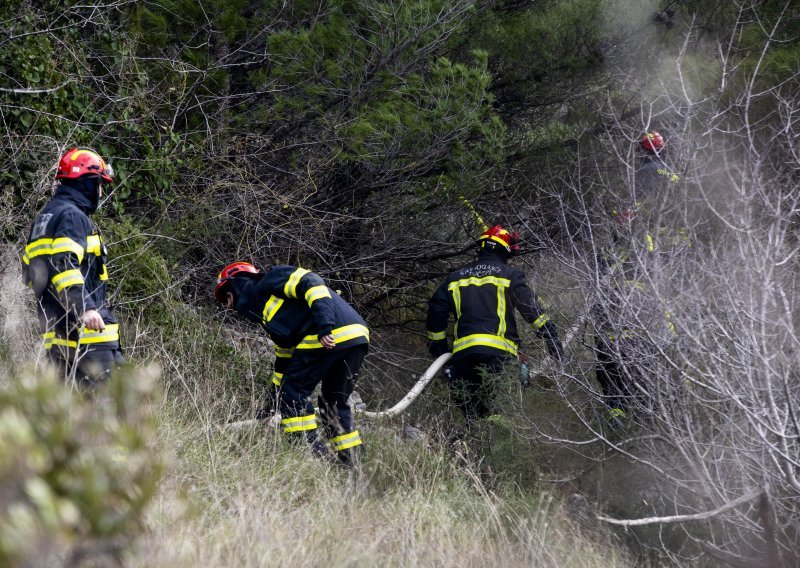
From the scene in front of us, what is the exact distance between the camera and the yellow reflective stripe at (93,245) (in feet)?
16.7

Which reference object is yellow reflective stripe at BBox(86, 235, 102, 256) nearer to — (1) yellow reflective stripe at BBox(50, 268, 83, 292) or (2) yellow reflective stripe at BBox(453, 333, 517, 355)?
(1) yellow reflective stripe at BBox(50, 268, 83, 292)

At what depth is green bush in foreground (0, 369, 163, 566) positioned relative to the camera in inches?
69.6

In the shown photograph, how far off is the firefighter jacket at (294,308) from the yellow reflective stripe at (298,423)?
442 mm

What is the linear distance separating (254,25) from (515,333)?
148 inches

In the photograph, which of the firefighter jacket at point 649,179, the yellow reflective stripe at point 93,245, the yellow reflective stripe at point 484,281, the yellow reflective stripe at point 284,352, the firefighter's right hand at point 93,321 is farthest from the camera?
the yellow reflective stripe at point 484,281

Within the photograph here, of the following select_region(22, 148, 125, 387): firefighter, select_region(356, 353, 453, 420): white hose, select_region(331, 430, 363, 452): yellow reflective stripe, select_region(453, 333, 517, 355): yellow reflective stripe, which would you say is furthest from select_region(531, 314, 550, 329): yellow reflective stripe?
select_region(22, 148, 125, 387): firefighter

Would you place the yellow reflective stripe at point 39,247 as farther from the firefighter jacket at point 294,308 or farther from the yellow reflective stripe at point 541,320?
the yellow reflective stripe at point 541,320

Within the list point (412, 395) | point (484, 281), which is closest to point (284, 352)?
point (412, 395)

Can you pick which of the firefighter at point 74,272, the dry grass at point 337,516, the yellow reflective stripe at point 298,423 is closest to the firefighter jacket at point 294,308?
the yellow reflective stripe at point 298,423

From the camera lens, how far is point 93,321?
15.6 ft

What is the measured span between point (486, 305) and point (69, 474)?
530cm

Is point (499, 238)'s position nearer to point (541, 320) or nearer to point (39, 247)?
point (541, 320)

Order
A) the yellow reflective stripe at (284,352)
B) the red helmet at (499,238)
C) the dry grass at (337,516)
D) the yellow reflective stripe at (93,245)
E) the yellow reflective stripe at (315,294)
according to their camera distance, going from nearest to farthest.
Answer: the dry grass at (337,516) → the yellow reflective stripe at (93,245) → the yellow reflective stripe at (315,294) → the yellow reflective stripe at (284,352) → the red helmet at (499,238)

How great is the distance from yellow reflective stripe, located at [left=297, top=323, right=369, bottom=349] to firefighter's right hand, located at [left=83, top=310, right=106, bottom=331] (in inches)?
61.5
